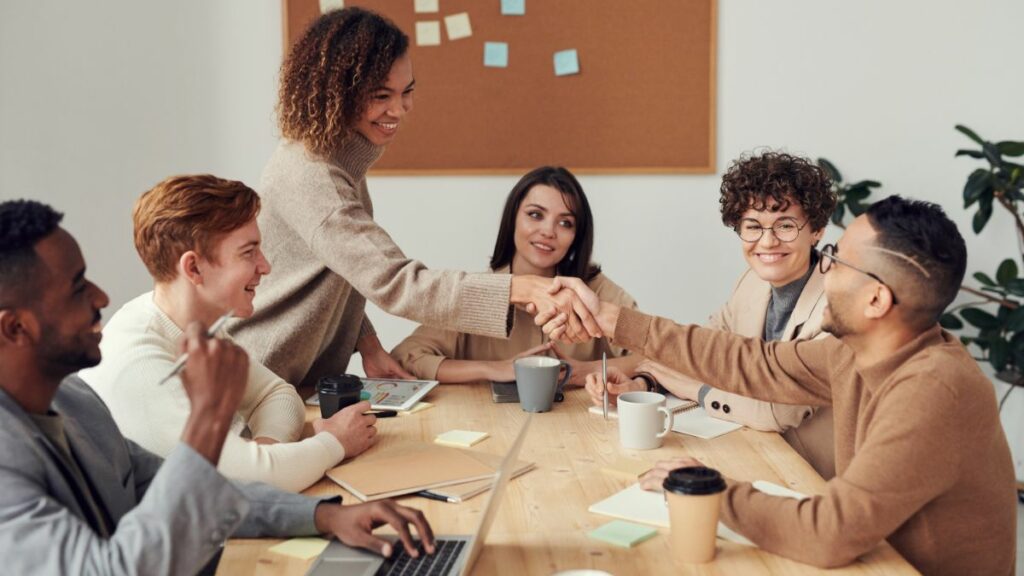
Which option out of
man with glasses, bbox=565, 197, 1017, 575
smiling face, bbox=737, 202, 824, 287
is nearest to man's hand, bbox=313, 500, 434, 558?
man with glasses, bbox=565, 197, 1017, 575

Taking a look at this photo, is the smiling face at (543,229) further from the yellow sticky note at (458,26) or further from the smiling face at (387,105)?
the yellow sticky note at (458,26)

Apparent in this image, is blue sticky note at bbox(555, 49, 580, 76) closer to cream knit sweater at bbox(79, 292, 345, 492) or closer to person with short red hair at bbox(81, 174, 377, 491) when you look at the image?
person with short red hair at bbox(81, 174, 377, 491)

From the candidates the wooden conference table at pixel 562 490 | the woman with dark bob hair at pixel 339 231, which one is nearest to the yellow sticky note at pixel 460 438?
the wooden conference table at pixel 562 490

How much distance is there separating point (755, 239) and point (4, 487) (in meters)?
1.70

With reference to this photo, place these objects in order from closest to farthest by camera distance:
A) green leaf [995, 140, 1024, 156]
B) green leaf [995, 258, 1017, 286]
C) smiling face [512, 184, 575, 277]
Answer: smiling face [512, 184, 575, 277]
green leaf [995, 140, 1024, 156]
green leaf [995, 258, 1017, 286]

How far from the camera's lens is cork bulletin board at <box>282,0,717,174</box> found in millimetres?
3625

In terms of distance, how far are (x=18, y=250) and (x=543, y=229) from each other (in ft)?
5.71

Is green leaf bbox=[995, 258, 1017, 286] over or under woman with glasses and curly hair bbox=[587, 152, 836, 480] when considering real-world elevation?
under

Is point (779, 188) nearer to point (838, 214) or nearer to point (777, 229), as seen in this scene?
point (777, 229)

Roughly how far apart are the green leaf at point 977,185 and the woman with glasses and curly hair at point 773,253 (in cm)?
121

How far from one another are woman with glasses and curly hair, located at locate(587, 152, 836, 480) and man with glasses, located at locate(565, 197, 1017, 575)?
489 millimetres

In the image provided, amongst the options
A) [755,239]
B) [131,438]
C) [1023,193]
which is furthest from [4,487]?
[1023,193]

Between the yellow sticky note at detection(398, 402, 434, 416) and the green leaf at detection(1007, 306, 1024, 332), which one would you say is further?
the green leaf at detection(1007, 306, 1024, 332)

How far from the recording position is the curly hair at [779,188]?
2264 millimetres
